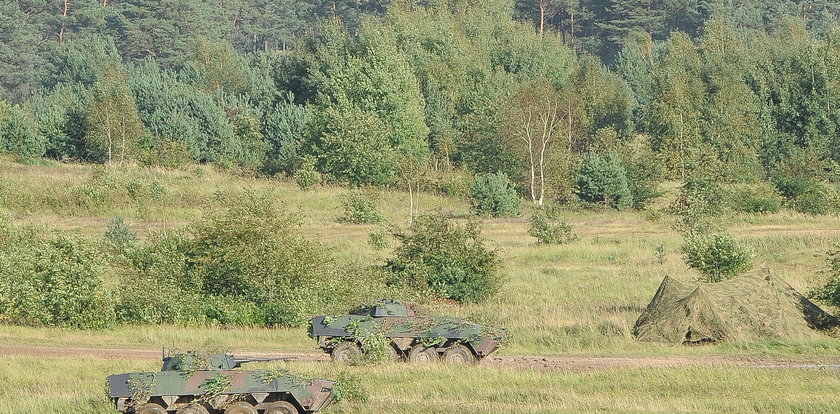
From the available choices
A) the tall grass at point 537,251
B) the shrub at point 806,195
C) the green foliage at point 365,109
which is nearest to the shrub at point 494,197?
the tall grass at point 537,251

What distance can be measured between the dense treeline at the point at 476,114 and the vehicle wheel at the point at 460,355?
39.1 meters

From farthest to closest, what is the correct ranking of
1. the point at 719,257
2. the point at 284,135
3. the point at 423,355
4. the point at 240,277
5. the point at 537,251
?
1. the point at 284,135
2. the point at 537,251
3. the point at 719,257
4. the point at 240,277
5. the point at 423,355

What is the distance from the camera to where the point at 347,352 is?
26531 millimetres

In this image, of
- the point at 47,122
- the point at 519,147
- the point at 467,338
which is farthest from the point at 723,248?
the point at 47,122

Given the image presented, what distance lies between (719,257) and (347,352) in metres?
15.5

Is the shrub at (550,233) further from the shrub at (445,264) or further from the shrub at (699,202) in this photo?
the shrub at (445,264)

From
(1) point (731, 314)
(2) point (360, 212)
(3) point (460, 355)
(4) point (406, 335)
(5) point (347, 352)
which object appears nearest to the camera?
(3) point (460, 355)

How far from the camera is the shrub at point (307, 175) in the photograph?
230 feet

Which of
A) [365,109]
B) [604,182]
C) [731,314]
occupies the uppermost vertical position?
[365,109]

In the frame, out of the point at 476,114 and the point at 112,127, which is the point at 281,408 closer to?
the point at 112,127

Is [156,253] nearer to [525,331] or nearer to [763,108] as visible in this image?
[525,331]

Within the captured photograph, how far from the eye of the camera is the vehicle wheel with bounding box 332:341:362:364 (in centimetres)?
2641

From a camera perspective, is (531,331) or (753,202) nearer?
(531,331)

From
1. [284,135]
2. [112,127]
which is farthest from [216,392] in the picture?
[284,135]
